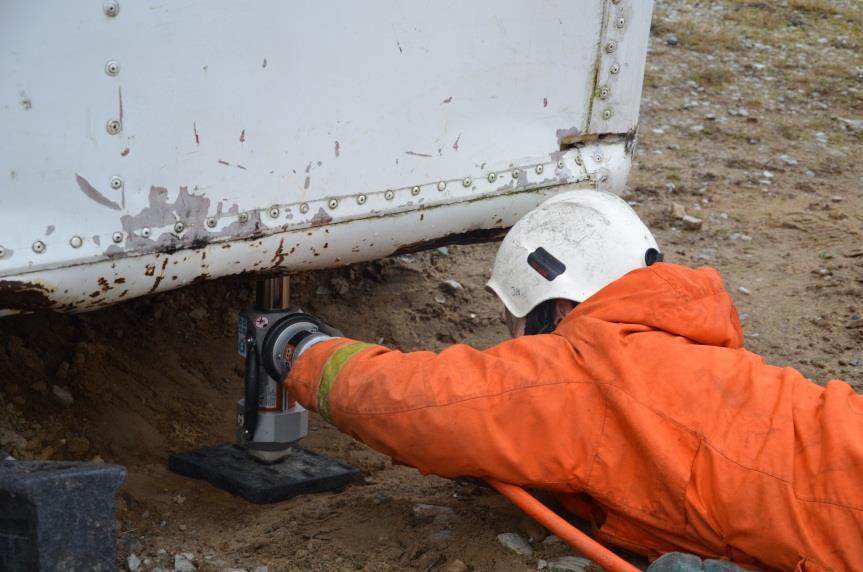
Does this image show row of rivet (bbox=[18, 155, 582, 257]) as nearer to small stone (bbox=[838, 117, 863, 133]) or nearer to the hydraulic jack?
the hydraulic jack

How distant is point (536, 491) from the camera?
289 centimetres

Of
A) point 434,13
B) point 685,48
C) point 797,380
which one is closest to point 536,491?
point 797,380

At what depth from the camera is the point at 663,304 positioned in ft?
7.80

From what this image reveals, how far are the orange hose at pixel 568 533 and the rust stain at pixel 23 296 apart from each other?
1.07 meters

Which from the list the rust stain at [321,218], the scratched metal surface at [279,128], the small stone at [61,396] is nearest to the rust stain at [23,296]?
the scratched metal surface at [279,128]

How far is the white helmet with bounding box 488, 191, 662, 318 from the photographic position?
2.59 metres

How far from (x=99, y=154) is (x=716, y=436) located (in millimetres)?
1428

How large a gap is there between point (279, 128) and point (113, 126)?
0.40 metres

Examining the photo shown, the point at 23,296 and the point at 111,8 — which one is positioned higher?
the point at 111,8

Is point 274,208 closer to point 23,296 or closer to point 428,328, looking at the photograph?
point 23,296

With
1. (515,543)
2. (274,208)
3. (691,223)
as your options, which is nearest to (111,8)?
(274,208)

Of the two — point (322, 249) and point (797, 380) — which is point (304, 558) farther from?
point (797, 380)

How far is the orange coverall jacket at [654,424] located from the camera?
7.20ft

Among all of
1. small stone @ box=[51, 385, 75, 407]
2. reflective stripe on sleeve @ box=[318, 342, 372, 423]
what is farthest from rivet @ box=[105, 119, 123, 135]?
small stone @ box=[51, 385, 75, 407]
